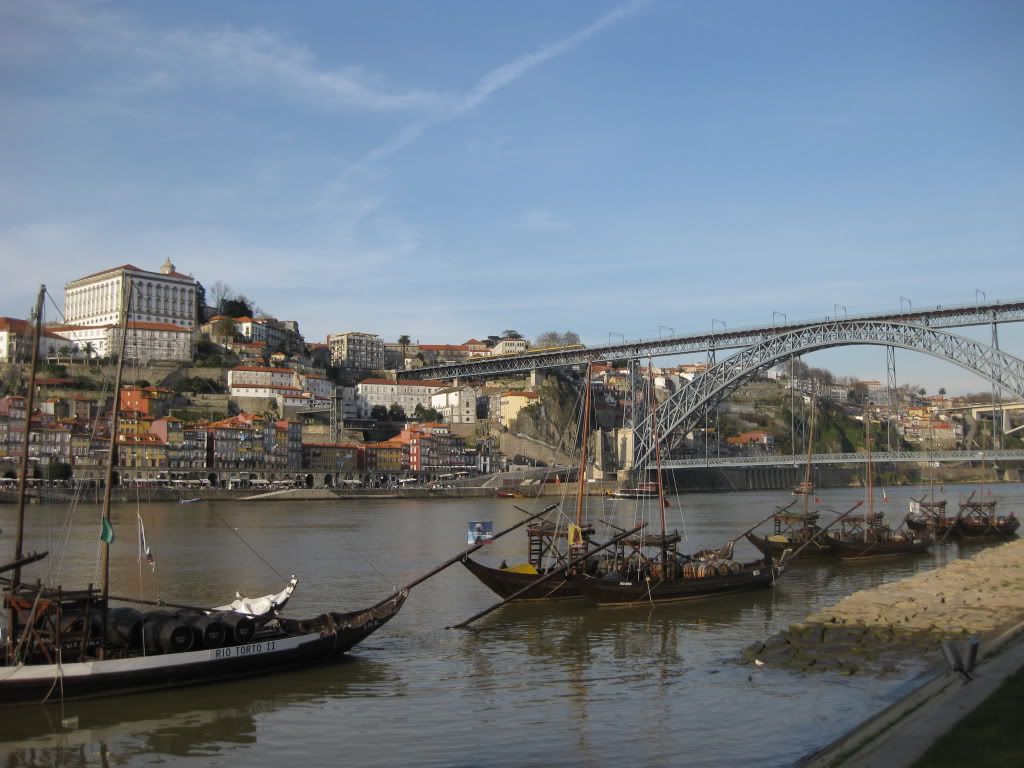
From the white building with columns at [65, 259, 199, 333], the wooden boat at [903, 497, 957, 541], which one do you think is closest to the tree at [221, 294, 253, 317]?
the white building with columns at [65, 259, 199, 333]

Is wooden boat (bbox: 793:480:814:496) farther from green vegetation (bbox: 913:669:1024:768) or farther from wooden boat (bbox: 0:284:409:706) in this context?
green vegetation (bbox: 913:669:1024:768)

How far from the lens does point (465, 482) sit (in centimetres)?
7931

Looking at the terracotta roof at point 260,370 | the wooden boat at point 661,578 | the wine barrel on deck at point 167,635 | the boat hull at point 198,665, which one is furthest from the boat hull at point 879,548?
the terracotta roof at point 260,370

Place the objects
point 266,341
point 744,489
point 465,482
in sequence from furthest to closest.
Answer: point 266,341
point 744,489
point 465,482

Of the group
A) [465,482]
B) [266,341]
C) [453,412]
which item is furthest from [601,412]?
[266,341]

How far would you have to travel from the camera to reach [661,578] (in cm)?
1936

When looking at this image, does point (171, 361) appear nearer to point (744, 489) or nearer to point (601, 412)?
point (601, 412)

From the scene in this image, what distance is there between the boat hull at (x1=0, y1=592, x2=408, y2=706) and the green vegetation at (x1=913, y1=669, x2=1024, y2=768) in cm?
833

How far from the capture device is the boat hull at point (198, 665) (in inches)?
452

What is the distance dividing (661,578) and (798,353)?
45.5 m

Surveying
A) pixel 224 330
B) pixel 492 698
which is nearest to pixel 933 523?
pixel 492 698

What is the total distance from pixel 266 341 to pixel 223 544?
6975 cm

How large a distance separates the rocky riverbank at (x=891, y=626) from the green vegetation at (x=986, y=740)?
174 inches

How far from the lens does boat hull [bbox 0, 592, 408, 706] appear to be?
37.7 ft
